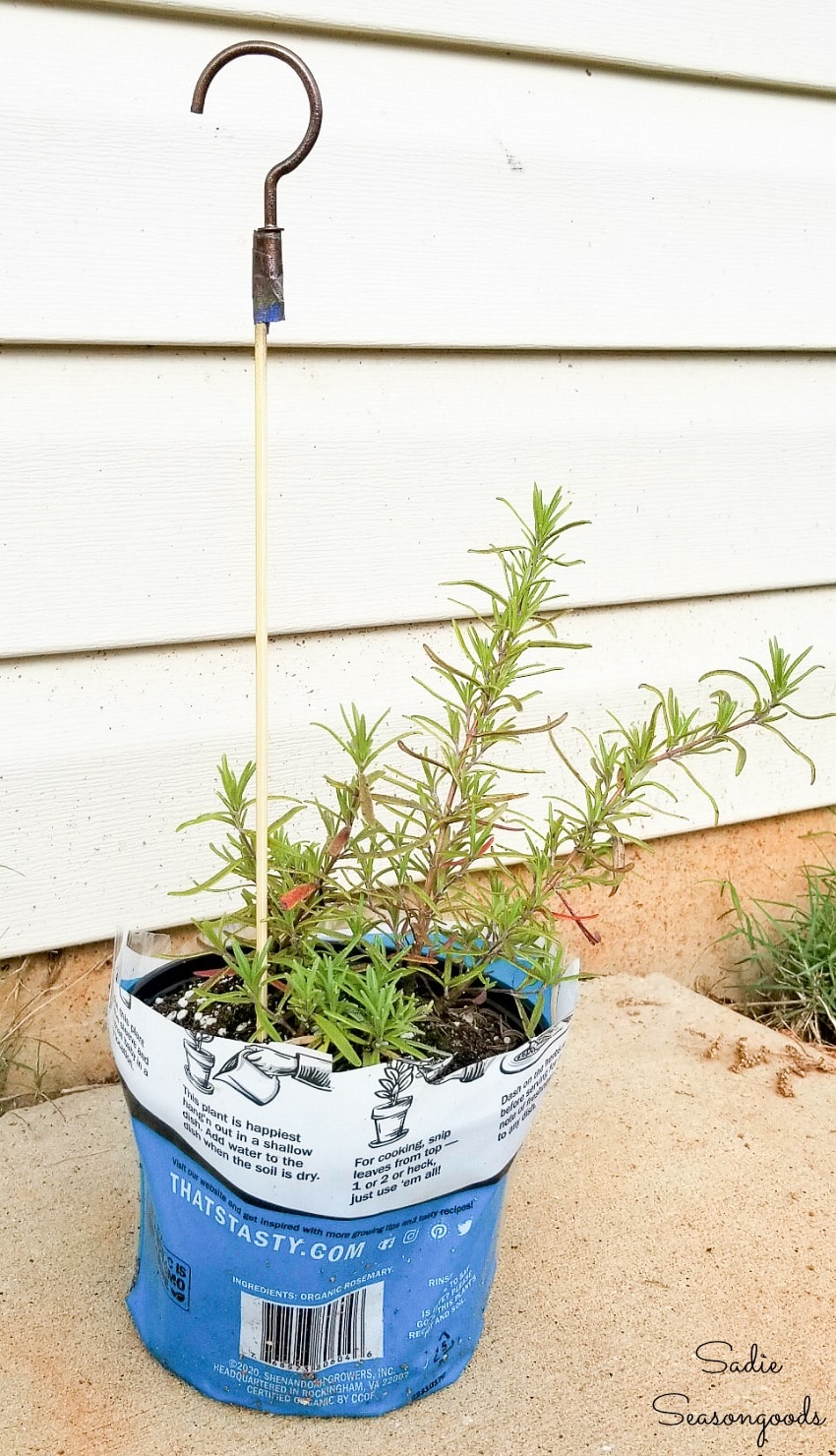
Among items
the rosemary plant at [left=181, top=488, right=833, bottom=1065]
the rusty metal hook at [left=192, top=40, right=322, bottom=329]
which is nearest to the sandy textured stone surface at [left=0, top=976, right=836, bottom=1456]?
the rosemary plant at [left=181, top=488, right=833, bottom=1065]

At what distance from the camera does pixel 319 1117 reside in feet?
3.82


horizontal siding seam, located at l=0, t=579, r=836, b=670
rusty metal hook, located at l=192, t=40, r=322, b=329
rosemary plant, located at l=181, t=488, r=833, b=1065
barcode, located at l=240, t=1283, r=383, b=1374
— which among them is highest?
rusty metal hook, located at l=192, t=40, r=322, b=329

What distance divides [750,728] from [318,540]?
41.4 inches

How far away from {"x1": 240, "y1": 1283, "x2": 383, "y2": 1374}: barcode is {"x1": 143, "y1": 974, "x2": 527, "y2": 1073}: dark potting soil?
→ 232mm

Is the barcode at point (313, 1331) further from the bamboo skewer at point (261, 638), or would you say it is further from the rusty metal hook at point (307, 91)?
the rusty metal hook at point (307, 91)

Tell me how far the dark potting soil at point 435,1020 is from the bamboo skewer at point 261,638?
66 mm

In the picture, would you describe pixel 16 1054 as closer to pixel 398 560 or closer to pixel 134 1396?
pixel 134 1396

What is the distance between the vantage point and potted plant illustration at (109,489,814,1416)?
1.18 m

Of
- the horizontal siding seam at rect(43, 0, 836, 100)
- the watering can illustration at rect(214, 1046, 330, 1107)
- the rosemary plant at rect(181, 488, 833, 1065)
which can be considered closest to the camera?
the watering can illustration at rect(214, 1046, 330, 1107)

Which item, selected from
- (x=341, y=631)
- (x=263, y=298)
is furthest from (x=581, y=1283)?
(x=263, y=298)

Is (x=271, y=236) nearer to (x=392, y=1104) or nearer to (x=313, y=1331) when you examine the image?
(x=392, y=1104)

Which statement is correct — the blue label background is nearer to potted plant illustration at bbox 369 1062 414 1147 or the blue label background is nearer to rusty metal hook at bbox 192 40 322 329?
potted plant illustration at bbox 369 1062 414 1147

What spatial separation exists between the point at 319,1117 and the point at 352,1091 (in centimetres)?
4

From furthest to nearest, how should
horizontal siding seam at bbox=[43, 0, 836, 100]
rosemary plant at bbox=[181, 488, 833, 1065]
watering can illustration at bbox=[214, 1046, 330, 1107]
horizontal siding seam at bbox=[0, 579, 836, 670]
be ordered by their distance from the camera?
horizontal siding seam at bbox=[0, 579, 836, 670]
horizontal siding seam at bbox=[43, 0, 836, 100]
rosemary plant at bbox=[181, 488, 833, 1065]
watering can illustration at bbox=[214, 1046, 330, 1107]
